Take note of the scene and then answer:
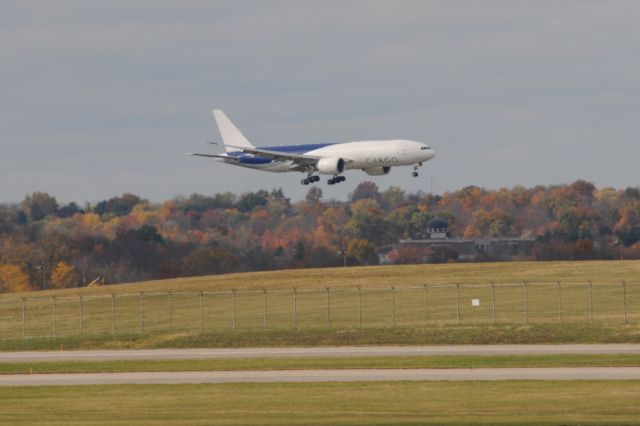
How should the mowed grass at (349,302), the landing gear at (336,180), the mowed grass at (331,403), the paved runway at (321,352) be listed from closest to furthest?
the mowed grass at (331,403), the paved runway at (321,352), the mowed grass at (349,302), the landing gear at (336,180)

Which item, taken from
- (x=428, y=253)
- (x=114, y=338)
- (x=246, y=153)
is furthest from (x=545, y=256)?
(x=114, y=338)

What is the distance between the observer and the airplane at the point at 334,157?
104375 mm

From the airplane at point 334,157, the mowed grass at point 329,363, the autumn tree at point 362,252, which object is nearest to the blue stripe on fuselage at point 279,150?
the airplane at point 334,157

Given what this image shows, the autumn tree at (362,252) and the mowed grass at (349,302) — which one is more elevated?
the autumn tree at (362,252)

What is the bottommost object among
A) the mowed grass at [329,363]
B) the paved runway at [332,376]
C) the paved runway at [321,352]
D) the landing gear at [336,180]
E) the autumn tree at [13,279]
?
the paved runway at [321,352]

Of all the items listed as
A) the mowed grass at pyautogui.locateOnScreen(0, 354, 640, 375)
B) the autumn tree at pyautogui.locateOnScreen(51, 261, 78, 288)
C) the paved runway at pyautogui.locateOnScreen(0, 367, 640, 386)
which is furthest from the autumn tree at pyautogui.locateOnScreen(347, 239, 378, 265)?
the paved runway at pyautogui.locateOnScreen(0, 367, 640, 386)

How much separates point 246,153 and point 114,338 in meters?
37.7

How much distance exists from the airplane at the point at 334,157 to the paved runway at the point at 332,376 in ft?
157

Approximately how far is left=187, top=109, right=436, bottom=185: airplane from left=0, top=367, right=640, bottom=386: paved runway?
4792 cm

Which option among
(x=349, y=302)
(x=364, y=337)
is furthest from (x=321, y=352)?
(x=349, y=302)

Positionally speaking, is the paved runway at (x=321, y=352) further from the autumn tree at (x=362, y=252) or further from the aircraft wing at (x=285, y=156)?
the autumn tree at (x=362, y=252)

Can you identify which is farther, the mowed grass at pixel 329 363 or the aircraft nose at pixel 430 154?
the aircraft nose at pixel 430 154

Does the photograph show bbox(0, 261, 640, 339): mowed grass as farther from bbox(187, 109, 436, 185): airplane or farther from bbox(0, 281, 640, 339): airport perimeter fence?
bbox(187, 109, 436, 185): airplane

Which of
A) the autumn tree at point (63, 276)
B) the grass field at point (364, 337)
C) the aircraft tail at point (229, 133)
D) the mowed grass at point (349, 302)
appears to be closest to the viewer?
the grass field at point (364, 337)
